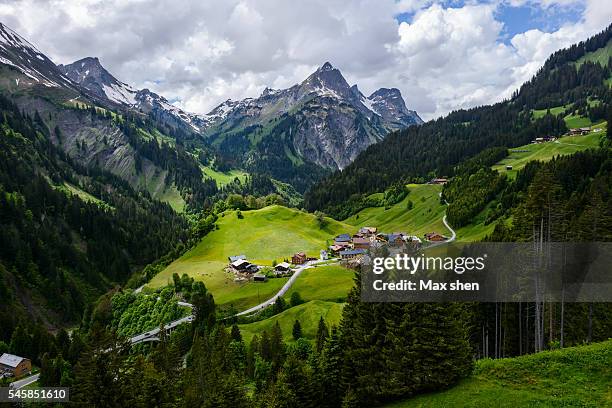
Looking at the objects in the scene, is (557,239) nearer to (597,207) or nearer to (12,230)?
(597,207)

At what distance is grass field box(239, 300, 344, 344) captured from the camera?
85.2 m

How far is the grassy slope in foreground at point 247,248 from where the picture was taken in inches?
4779

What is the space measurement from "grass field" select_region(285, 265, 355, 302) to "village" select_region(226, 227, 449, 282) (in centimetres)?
519

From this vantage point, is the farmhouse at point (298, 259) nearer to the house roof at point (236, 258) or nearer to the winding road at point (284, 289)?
the winding road at point (284, 289)

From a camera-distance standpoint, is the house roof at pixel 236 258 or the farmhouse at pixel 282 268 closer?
the farmhouse at pixel 282 268

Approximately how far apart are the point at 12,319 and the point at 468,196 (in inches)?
6368

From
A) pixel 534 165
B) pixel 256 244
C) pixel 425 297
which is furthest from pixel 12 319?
pixel 534 165

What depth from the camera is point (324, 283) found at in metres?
117

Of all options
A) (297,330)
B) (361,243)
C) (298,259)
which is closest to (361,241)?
(361,243)

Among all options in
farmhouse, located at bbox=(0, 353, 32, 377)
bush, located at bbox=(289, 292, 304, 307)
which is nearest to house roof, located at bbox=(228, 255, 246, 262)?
bush, located at bbox=(289, 292, 304, 307)

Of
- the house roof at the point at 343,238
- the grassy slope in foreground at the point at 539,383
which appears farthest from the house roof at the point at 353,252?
the grassy slope in foreground at the point at 539,383

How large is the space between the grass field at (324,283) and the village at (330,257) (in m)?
5.19

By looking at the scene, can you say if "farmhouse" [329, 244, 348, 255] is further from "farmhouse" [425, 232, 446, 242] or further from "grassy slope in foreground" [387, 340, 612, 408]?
"grassy slope in foreground" [387, 340, 612, 408]

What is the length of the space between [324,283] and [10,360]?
75.3 m
